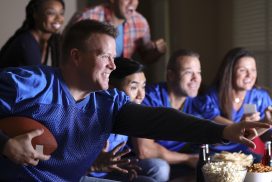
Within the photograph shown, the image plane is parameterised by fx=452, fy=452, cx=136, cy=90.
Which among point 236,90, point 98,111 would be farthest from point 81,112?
point 236,90

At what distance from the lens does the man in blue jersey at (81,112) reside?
59.9 inches

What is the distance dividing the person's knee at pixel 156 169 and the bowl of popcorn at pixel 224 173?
73 centimetres

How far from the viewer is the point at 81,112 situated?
5.42 ft

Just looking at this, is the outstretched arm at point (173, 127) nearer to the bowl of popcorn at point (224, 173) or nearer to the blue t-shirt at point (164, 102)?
the bowl of popcorn at point (224, 173)

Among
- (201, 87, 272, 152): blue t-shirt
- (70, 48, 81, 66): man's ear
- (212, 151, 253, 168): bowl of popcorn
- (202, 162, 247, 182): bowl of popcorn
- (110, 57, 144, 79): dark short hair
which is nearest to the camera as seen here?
(202, 162, 247, 182): bowl of popcorn

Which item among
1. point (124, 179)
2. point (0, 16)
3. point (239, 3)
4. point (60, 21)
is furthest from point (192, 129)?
point (0, 16)

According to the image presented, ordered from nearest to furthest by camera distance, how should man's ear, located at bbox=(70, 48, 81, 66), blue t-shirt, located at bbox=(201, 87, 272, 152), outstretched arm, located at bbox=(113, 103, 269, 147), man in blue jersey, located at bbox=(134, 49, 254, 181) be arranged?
outstretched arm, located at bbox=(113, 103, 269, 147), man's ear, located at bbox=(70, 48, 81, 66), man in blue jersey, located at bbox=(134, 49, 254, 181), blue t-shirt, located at bbox=(201, 87, 272, 152)

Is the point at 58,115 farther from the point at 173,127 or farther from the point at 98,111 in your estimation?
the point at 173,127

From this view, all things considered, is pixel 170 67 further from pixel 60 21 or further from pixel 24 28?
pixel 24 28

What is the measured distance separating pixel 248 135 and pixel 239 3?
2.51 metres

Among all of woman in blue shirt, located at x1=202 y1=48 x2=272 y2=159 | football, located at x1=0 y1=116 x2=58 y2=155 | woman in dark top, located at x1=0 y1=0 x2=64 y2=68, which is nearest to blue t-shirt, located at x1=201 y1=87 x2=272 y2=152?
woman in blue shirt, located at x1=202 y1=48 x2=272 y2=159

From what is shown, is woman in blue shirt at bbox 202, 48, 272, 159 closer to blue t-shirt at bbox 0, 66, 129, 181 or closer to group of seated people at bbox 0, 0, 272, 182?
group of seated people at bbox 0, 0, 272, 182

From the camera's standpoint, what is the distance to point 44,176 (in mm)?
1594

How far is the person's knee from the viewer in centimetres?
234
